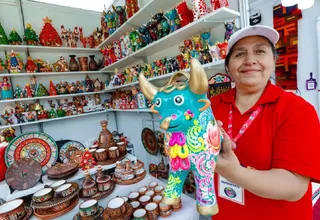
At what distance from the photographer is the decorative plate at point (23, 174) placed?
3.73 ft

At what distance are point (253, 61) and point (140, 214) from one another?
3.07 ft

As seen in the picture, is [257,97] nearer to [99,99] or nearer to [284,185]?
[284,185]

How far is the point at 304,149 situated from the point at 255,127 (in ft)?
0.45

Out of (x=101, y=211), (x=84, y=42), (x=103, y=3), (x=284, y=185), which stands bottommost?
(x=101, y=211)

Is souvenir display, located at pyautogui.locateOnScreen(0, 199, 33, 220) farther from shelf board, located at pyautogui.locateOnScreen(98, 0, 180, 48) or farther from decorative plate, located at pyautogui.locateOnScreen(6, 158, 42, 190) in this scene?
shelf board, located at pyautogui.locateOnScreen(98, 0, 180, 48)

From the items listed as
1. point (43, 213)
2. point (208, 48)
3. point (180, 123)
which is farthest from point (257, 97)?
point (43, 213)

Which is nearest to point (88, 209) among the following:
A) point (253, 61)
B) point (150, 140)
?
point (253, 61)

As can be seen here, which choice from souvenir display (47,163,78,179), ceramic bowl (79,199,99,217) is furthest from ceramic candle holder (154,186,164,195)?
souvenir display (47,163,78,179)

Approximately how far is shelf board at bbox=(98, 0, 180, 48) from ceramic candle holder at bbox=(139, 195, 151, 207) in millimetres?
1493

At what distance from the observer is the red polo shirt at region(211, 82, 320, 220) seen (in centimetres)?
46

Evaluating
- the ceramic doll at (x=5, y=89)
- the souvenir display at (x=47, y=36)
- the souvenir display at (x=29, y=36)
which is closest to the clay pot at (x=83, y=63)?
the souvenir display at (x=47, y=36)

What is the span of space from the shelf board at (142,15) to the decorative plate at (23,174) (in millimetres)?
1503

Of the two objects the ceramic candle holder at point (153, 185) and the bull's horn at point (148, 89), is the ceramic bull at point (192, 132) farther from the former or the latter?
the ceramic candle holder at point (153, 185)

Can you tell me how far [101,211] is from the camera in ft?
3.29
